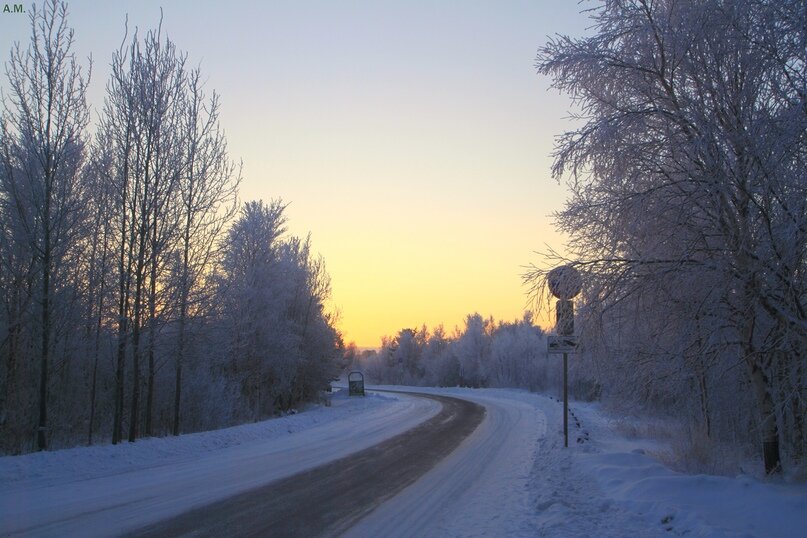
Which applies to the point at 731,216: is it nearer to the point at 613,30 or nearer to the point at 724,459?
the point at 613,30

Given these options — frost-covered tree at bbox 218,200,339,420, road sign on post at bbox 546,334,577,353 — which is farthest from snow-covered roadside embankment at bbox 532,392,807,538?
frost-covered tree at bbox 218,200,339,420

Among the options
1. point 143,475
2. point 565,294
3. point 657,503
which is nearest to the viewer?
point 657,503

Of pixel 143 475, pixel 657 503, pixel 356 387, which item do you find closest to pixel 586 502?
pixel 657 503

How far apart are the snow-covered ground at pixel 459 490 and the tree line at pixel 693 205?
1488 millimetres

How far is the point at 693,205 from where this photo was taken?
7898mm

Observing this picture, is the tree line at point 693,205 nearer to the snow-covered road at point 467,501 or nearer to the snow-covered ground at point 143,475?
the snow-covered road at point 467,501

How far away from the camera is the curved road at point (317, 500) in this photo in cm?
704

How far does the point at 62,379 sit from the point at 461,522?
18244mm

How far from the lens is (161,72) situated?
15555mm

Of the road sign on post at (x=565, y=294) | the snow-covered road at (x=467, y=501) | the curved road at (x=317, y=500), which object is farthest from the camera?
the road sign on post at (x=565, y=294)

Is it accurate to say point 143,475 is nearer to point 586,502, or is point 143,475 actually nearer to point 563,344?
point 586,502

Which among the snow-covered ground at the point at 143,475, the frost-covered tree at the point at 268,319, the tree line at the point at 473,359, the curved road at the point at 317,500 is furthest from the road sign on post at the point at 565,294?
the tree line at the point at 473,359

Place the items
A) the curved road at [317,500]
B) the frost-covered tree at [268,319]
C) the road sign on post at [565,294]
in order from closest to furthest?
the curved road at [317,500] < the road sign on post at [565,294] < the frost-covered tree at [268,319]

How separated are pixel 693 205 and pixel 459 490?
5.90 meters
